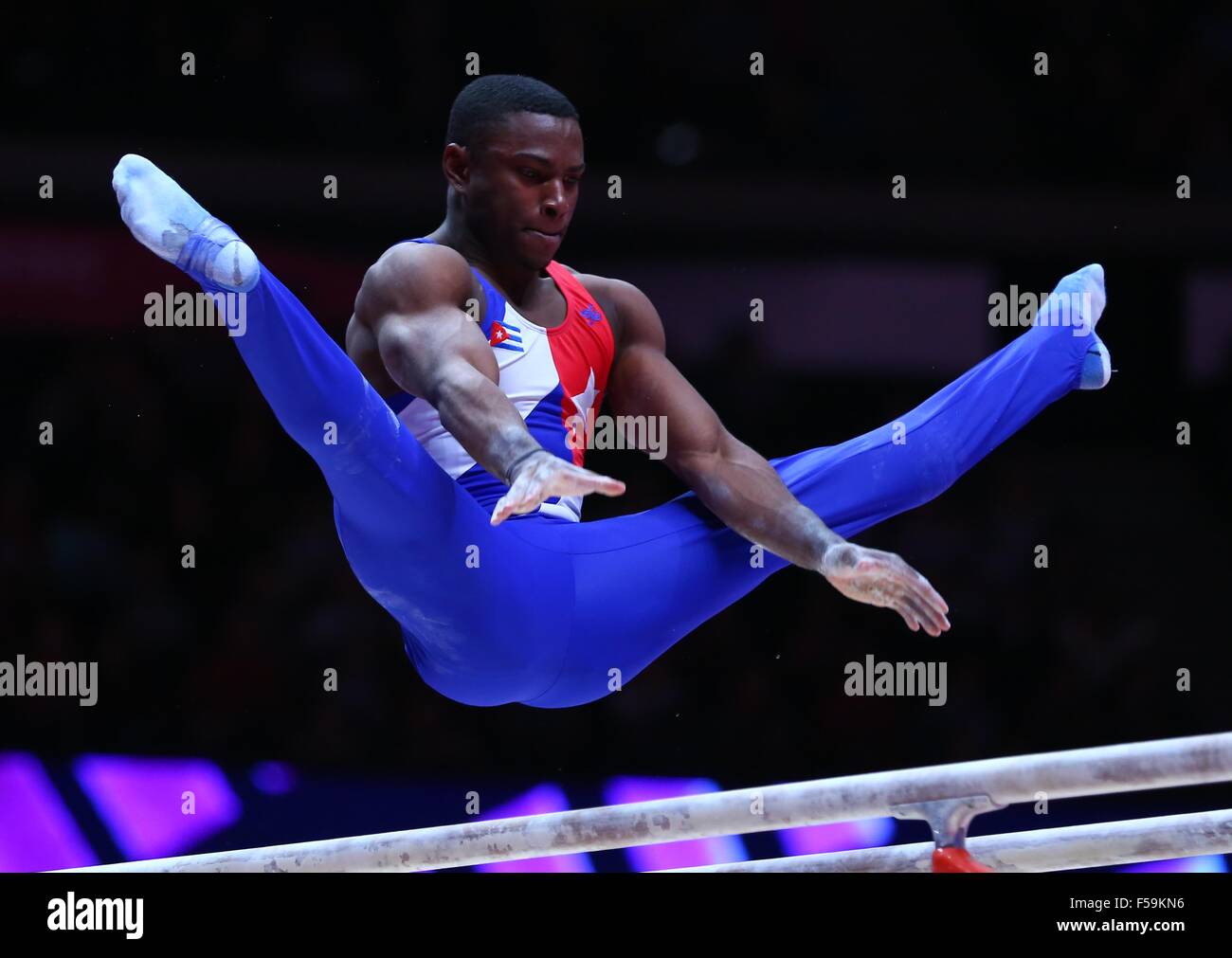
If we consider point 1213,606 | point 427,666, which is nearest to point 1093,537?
point 1213,606

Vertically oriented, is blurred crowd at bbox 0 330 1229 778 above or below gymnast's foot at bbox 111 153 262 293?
below

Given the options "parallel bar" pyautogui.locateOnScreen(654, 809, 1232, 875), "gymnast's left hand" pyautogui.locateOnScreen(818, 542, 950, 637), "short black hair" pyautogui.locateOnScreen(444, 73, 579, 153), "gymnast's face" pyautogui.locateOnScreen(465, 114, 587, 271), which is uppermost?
"short black hair" pyautogui.locateOnScreen(444, 73, 579, 153)

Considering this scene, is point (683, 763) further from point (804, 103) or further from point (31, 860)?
point (804, 103)

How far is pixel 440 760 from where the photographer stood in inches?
227

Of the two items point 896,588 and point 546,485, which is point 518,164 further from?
point 896,588

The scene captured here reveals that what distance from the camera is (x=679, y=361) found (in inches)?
264

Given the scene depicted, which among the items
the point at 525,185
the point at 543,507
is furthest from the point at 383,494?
the point at 525,185

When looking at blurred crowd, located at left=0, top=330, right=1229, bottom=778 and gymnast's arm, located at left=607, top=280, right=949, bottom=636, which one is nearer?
gymnast's arm, located at left=607, top=280, right=949, bottom=636

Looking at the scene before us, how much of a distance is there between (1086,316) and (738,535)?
1083 mm

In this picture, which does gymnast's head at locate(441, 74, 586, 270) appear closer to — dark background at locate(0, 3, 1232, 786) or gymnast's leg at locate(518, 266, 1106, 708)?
gymnast's leg at locate(518, 266, 1106, 708)

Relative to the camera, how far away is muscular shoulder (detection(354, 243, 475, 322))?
3.31 meters

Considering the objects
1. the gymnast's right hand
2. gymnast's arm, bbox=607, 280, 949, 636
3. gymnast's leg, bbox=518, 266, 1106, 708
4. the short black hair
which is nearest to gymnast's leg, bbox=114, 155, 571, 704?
gymnast's leg, bbox=518, 266, 1106, 708

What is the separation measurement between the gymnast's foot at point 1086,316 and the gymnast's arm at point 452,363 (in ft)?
4.99
